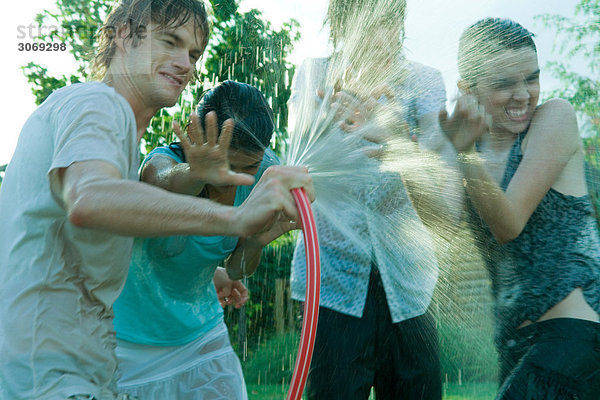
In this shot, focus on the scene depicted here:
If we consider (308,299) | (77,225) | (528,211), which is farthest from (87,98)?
(528,211)

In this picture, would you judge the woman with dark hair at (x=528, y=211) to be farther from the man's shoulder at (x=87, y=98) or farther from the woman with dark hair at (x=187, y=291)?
the man's shoulder at (x=87, y=98)

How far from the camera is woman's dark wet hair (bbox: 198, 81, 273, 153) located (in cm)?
235

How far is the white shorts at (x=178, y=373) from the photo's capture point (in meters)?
2.50

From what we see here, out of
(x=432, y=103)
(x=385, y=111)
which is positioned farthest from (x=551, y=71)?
(x=385, y=111)

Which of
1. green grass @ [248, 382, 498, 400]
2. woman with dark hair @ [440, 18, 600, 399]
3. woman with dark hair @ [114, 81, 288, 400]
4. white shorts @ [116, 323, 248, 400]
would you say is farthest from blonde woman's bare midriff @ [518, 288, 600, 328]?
white shorts @ [116, 323, 248, 400]

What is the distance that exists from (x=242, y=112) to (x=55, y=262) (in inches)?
35.8

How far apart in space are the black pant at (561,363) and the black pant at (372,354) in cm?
67

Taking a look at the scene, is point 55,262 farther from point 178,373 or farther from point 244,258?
point 244,258

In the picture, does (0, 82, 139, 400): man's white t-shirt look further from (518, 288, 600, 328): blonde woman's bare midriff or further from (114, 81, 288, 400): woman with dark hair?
(518, 288, 600, 328): blonde woman's bare midriff

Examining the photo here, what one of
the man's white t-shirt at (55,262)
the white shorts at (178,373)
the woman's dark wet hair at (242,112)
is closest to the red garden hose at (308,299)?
the man's white t-shirt at (55,262)

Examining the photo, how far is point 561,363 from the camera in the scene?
6.52ft

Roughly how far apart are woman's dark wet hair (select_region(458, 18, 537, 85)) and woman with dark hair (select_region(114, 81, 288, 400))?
2.35 ft

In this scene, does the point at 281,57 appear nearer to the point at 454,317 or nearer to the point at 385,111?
the point at 385,111

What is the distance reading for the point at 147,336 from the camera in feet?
8.25
